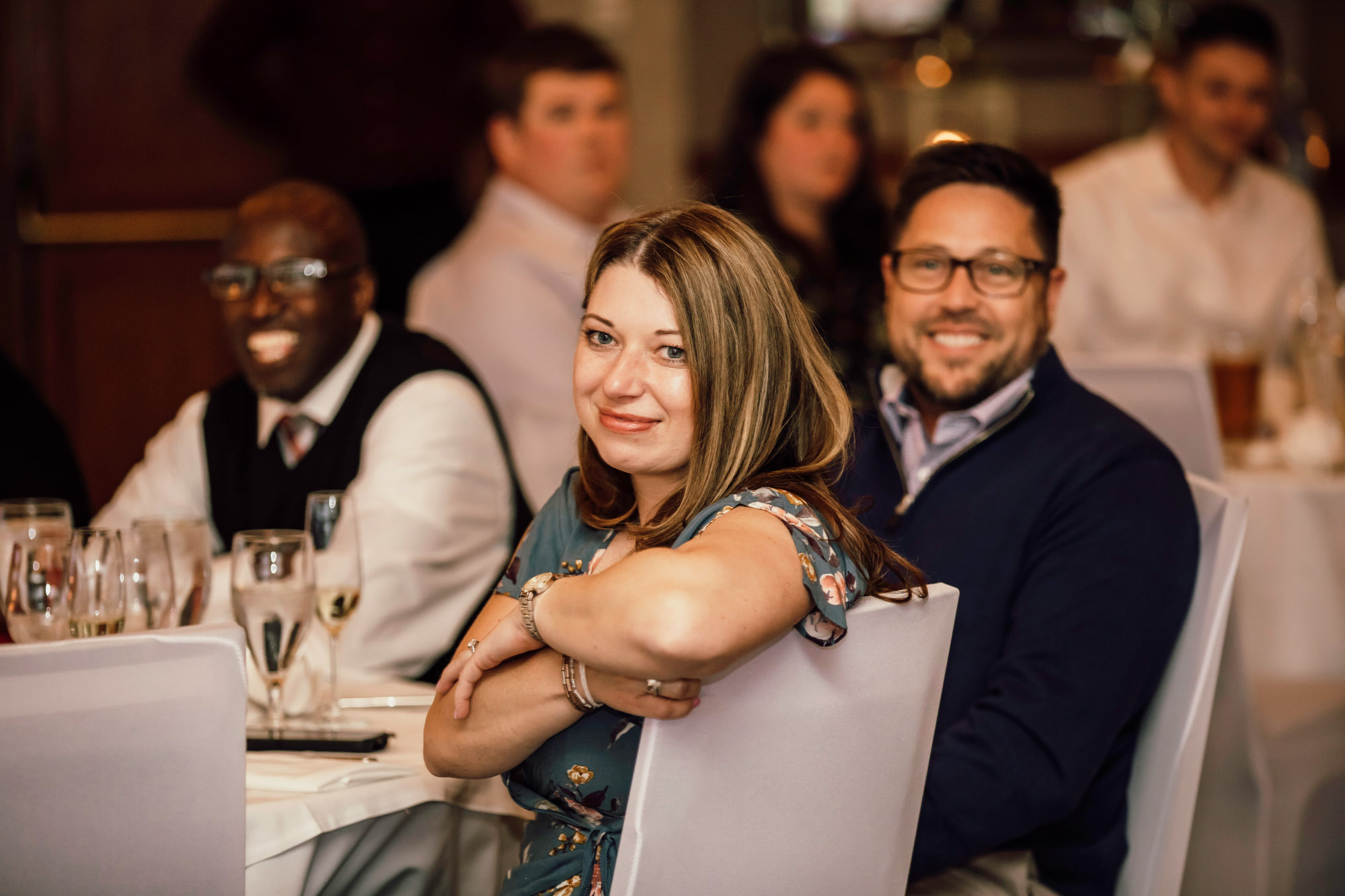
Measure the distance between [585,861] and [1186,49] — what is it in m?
2.99

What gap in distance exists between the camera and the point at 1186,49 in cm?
346

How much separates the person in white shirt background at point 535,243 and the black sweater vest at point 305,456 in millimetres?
851

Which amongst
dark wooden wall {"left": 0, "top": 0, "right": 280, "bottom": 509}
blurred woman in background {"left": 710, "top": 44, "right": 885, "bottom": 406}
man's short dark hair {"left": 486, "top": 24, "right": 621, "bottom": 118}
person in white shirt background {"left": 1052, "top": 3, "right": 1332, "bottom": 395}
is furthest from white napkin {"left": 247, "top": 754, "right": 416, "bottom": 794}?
dark wooden wall {"left": 0, "top": 0, "right": 280, "bottom": 509}

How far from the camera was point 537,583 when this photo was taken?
1.15 meters

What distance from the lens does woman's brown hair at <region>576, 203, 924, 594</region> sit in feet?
3.95

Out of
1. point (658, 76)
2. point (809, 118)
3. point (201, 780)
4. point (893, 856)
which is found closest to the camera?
point (201, 780)

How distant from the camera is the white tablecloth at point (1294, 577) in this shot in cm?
257

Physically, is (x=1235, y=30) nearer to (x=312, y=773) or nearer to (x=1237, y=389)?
(x=1237, y=389)

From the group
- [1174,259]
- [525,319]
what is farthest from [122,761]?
[1174,259]

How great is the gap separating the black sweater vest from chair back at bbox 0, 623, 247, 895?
1.04m

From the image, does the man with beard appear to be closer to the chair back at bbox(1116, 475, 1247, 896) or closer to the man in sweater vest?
the chair back at bbox(1116, 475, 1247, 896)

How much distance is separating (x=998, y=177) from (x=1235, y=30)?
2.04 metres

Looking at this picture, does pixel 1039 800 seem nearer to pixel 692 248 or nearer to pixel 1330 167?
pixel 692 248

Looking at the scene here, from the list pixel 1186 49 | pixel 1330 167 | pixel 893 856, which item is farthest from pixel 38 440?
pixel 1330 167
